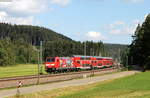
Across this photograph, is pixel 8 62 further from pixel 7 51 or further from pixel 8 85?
pixel 8 85

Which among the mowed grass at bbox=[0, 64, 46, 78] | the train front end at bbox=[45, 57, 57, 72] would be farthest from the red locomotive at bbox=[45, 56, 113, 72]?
the mowed grass at bbox=[0, 64, 46, 78]

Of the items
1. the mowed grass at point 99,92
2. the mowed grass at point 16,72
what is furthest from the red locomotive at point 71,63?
the mowed grass at point 99,92

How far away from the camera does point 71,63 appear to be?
214 ft

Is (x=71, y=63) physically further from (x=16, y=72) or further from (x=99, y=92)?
(x=99, y=92)

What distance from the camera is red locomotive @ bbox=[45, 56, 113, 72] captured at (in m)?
57.6

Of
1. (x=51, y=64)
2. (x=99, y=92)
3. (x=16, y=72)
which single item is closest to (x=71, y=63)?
(x=51, y=64)

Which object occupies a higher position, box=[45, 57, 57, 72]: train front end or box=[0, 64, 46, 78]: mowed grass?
box=[45, 57, 57, 72]: train front end

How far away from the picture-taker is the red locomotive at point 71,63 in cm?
5756

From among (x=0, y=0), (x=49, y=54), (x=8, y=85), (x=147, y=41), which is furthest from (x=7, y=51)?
(x=0, y=0)

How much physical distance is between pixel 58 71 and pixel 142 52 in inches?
1824

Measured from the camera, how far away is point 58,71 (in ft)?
199

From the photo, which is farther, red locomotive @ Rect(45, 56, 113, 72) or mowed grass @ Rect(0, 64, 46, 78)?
mowed grass @ Rect(0, 64, 46, 78)

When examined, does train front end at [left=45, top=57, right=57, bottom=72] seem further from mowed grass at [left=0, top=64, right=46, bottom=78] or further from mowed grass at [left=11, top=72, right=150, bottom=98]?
mowed grass at [left=11, top=72, right=150, bottom=98]

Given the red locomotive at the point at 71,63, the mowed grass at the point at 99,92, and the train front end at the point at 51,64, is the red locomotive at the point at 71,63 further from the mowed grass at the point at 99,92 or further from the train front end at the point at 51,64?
the mowed grass at the point at 99,92
